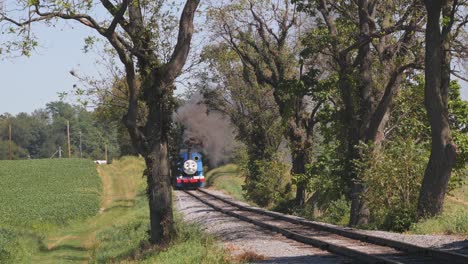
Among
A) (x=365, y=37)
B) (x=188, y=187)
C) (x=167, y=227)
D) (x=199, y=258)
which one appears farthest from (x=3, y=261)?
(x=188, y=187)

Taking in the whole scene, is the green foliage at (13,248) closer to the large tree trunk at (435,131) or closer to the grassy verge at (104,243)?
the grassy verge at (104,243)

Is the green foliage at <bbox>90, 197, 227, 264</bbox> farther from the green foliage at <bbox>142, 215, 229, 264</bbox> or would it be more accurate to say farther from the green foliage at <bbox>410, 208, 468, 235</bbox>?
the green foliage at <bbox>410, 208, 468, 235</bbox>

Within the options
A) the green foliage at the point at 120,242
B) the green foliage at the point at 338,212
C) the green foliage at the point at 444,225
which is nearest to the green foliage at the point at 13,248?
the green foliage at the point at 120,242

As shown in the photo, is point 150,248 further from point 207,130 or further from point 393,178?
point 207,130

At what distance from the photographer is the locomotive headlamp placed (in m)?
58.2

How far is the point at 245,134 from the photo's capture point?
173 ft

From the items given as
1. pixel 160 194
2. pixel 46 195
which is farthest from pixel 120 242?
pixel 46 195

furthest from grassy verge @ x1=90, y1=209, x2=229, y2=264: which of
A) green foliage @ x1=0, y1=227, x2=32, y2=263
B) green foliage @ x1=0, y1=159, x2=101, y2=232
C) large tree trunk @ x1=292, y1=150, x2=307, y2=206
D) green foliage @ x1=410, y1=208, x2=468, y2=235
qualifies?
large tree trunk @ x1=292, y1=150, x2=307, y2=206

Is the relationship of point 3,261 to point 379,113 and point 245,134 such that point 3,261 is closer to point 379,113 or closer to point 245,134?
point 379,113

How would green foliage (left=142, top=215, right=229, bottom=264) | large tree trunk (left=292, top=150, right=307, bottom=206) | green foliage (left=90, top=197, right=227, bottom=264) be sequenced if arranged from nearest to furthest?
green foliage (left=142, top=215, right=229, bottom=264), green foliage (left=90, top=197, right=227, bottom=264), large tree trunk (left=292, top=150, right=307, bottom=206)

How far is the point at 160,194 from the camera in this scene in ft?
71.2

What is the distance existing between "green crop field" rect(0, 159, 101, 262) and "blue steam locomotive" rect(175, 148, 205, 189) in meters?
7.13

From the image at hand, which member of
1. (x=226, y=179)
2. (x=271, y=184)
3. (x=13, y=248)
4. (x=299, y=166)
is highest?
(x=299, y=166)

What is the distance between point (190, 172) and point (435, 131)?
39.0 meters
